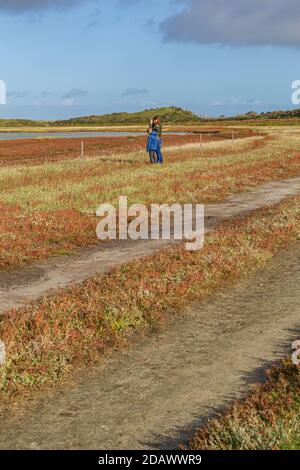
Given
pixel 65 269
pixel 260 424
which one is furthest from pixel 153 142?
pixel 260 424

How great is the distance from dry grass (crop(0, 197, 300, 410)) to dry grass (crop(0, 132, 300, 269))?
346 centimetres

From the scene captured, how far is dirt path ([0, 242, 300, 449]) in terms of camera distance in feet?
18.2

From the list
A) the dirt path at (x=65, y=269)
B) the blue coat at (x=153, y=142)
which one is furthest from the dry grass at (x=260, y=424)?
the blue coat at (x=153, y=142)

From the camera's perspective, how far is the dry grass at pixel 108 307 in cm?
696

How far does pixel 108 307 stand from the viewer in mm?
8859

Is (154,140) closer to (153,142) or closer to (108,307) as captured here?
(153,142)

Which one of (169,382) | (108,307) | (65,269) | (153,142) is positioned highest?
(153,142)

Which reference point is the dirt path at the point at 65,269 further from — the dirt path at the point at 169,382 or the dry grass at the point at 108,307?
the dirt path at the point at 169,382

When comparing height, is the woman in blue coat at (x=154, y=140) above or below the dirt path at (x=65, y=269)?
above

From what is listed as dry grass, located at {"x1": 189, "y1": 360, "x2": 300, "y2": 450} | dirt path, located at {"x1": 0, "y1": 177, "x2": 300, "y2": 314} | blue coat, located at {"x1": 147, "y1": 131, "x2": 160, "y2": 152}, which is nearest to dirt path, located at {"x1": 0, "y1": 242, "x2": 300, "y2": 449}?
dry grass, located at {"x1": 189, "y1": 360, "x2": 300, "y2": 450}

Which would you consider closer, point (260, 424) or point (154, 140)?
point (260, 424)

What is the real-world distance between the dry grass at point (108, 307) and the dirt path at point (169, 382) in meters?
0.38

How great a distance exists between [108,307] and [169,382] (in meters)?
2.45
